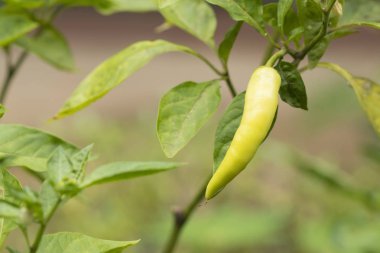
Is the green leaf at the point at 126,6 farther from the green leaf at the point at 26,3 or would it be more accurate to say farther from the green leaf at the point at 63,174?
the green leaf at the point at 63,174

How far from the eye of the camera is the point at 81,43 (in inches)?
275

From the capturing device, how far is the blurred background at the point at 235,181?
2422 mm

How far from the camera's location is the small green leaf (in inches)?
32.9

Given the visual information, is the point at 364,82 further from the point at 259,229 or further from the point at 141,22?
the point at 141,22

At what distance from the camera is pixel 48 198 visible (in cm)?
84

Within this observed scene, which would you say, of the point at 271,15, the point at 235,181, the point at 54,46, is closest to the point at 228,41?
the point at 271,15

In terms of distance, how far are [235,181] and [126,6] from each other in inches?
87.8

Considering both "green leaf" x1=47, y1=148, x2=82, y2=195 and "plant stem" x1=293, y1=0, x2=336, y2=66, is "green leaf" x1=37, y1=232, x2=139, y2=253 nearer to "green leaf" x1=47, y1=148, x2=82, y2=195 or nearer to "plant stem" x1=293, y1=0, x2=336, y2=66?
"green leaf" x1=47, y1=148, x2=82, y2=195

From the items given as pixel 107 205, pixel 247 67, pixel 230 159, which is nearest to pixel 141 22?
pixel 247 67

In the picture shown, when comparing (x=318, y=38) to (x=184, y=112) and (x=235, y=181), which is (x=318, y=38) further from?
(x=235, y=181)

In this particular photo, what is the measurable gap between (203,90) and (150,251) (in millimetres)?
2188

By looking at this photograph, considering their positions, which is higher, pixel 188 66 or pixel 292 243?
pixel 292 243

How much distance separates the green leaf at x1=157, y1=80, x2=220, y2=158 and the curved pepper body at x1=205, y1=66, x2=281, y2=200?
14cm

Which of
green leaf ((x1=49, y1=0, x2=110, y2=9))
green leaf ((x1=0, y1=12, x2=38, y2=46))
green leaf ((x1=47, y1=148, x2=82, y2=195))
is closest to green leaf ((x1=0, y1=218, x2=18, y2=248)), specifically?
green leaf ((x1=47, y1=148, x2=82, y2=195))
